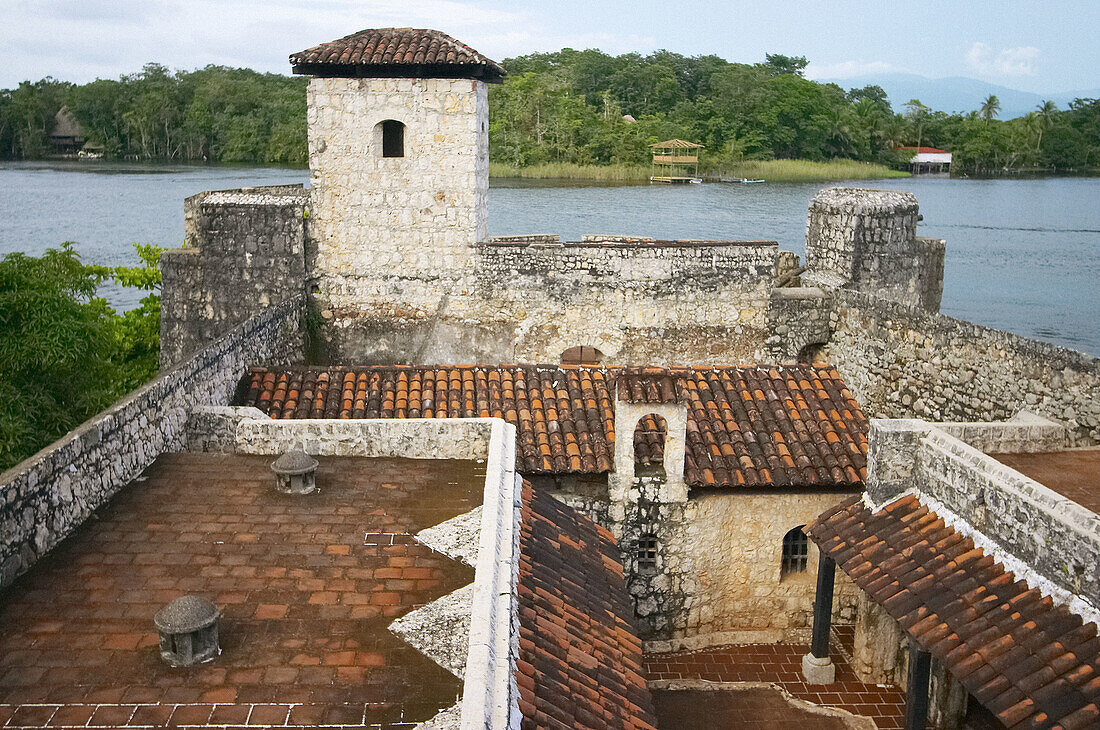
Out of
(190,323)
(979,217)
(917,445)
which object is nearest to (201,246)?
(190,323)

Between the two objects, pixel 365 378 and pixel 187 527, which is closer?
pixel 187 527

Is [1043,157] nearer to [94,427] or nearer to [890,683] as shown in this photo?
[890,683]

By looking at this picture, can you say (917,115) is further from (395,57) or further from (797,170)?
(395,57)

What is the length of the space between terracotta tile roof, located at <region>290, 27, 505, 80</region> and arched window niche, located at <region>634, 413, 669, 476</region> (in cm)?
619

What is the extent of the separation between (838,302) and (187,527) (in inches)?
419

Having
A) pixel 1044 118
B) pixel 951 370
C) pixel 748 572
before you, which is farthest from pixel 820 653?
pixel 1044 118

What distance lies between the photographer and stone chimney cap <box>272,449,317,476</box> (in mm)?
8938

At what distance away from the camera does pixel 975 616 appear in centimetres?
823

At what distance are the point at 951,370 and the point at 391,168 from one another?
861cm

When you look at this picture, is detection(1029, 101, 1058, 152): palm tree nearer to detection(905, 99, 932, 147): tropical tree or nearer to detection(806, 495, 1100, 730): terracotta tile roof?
detection(905, 99, 932, 147): tropical tree

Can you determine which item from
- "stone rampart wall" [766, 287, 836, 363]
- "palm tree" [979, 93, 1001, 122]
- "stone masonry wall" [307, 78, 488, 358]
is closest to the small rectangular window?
"stone masonry wall" [307, 78, 488, 358]

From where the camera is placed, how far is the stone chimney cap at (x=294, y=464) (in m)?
8.94

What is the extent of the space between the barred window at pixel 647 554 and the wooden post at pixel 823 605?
6.30ft

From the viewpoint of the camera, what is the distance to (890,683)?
37.6 ft
